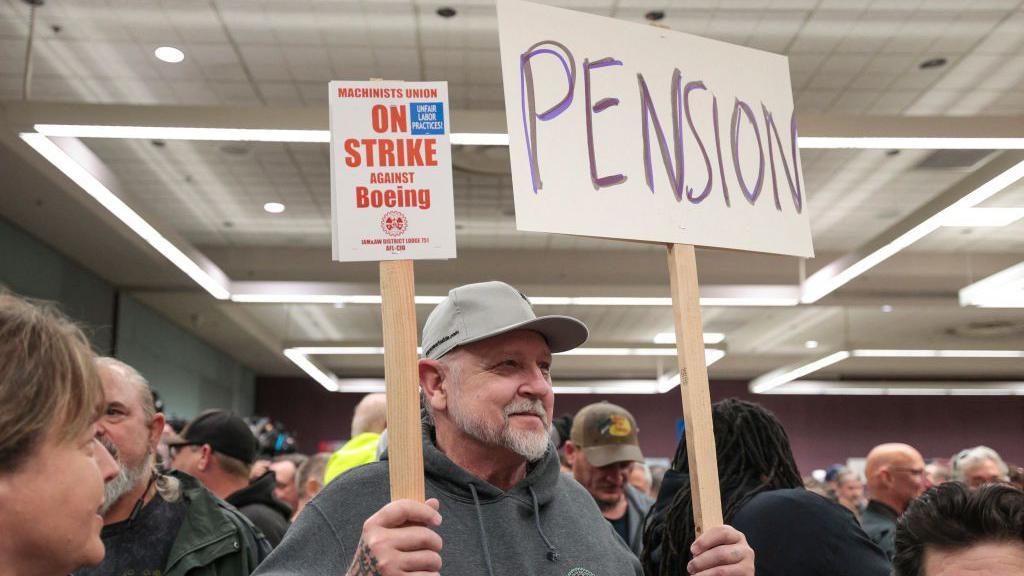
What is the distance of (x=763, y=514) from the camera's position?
6.76 feet

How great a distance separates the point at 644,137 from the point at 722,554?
0.71 meters

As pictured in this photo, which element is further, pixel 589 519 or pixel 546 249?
pixel 546 249

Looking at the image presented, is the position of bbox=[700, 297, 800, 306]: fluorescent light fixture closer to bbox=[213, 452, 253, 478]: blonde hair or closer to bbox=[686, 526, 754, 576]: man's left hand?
bbox=[213, 452, 253, 478]: blonde hair

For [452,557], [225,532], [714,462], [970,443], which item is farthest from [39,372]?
[970,443]

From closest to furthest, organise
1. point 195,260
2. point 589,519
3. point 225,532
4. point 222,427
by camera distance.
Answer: point 589,519
point 225,532
point 222,427
point 195,260

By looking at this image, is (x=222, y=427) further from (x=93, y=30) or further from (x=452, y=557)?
(x=93, y=30)

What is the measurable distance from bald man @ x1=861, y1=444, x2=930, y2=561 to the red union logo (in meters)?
3.86

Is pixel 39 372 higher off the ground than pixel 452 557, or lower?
higher

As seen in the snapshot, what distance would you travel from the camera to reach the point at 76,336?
1.11 metres

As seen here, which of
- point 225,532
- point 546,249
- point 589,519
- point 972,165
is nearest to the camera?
point 589,519

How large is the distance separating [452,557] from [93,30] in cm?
545

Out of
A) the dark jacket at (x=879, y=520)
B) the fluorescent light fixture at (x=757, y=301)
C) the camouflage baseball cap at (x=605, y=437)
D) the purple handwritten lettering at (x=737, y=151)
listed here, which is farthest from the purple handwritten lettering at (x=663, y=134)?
the fluorescent light fixture at (x=757, y=301)

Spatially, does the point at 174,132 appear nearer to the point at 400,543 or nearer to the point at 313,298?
the point at 313,298

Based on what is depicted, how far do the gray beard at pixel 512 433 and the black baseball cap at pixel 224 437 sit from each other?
81.7 inches
